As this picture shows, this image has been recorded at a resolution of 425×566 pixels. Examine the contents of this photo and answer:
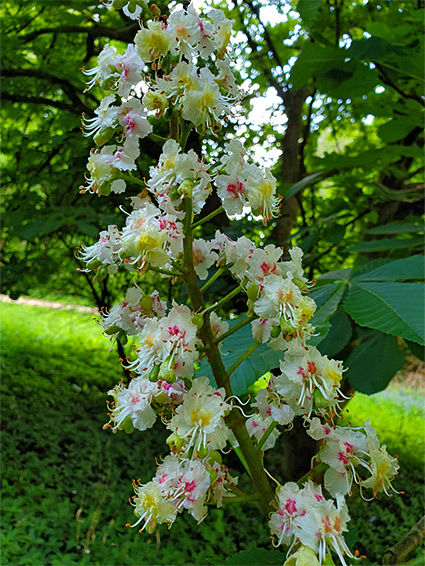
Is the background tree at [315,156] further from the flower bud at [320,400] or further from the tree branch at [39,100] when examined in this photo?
the flower bud at [320,400]

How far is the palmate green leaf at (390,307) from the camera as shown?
71 cm

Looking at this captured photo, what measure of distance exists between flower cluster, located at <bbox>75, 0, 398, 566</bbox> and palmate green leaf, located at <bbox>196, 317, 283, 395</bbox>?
0.04 metres

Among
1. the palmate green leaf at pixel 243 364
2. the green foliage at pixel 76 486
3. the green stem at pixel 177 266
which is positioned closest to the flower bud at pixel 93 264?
the green stem at pixel 177 266

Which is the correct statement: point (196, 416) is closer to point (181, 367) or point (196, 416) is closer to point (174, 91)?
point (181, 367)

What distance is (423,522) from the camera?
861 millimetres

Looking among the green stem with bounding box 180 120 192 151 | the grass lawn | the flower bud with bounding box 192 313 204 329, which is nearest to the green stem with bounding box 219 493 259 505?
the flower bud with bounding box 192 313 204 329

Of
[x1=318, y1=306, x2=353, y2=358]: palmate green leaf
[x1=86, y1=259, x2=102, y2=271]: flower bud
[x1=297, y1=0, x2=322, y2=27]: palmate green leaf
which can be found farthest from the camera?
[x1=297, y1=0, x2=322, y2=27]: palmate green leaf

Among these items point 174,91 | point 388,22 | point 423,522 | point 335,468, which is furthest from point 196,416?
point 388,22

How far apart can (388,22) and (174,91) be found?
6.85ft

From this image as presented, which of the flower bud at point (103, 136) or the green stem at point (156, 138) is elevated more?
the flower bud at point (103, 136)

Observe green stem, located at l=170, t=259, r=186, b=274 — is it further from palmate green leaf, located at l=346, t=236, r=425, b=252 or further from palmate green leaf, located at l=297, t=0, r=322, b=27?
palmate green leaf, located at l=297, t=0, r=322, b=27

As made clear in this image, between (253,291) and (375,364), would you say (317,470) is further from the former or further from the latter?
(375,364)

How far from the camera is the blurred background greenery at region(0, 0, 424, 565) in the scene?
153cm

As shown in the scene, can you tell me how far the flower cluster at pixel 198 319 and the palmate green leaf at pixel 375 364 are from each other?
0.86 meters
